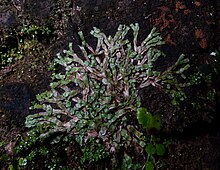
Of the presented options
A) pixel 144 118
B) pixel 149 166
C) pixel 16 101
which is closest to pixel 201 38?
pixel 144 118

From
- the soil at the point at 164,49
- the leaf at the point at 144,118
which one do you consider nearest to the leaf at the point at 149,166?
the soil at the point at 164,49

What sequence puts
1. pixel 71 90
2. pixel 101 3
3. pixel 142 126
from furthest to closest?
1. pixel 101 3
2. pixel 71 90
3. pixel 142 126

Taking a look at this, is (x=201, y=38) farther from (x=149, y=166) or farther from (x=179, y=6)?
Result: (x=149, y=166)

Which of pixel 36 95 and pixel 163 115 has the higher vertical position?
pixel 36 95

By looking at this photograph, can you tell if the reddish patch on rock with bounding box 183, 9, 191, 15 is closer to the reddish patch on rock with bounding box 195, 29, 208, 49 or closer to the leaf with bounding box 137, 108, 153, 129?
the reddish patch on rock with bounding box 195, 29, 208, 49

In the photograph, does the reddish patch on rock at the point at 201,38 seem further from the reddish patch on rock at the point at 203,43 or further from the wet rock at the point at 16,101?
the wet rock at the point at 16,101

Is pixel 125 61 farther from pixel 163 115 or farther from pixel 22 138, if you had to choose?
pixel 22 138

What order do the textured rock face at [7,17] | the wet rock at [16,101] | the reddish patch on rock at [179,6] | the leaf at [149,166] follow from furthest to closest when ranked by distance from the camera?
the textured rock face at [7,17]
the reddish patch on rock at [179,6]
the wet rock at [16,101]
the leaf at [149,166]

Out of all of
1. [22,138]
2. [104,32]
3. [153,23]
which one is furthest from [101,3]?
[22,138]
